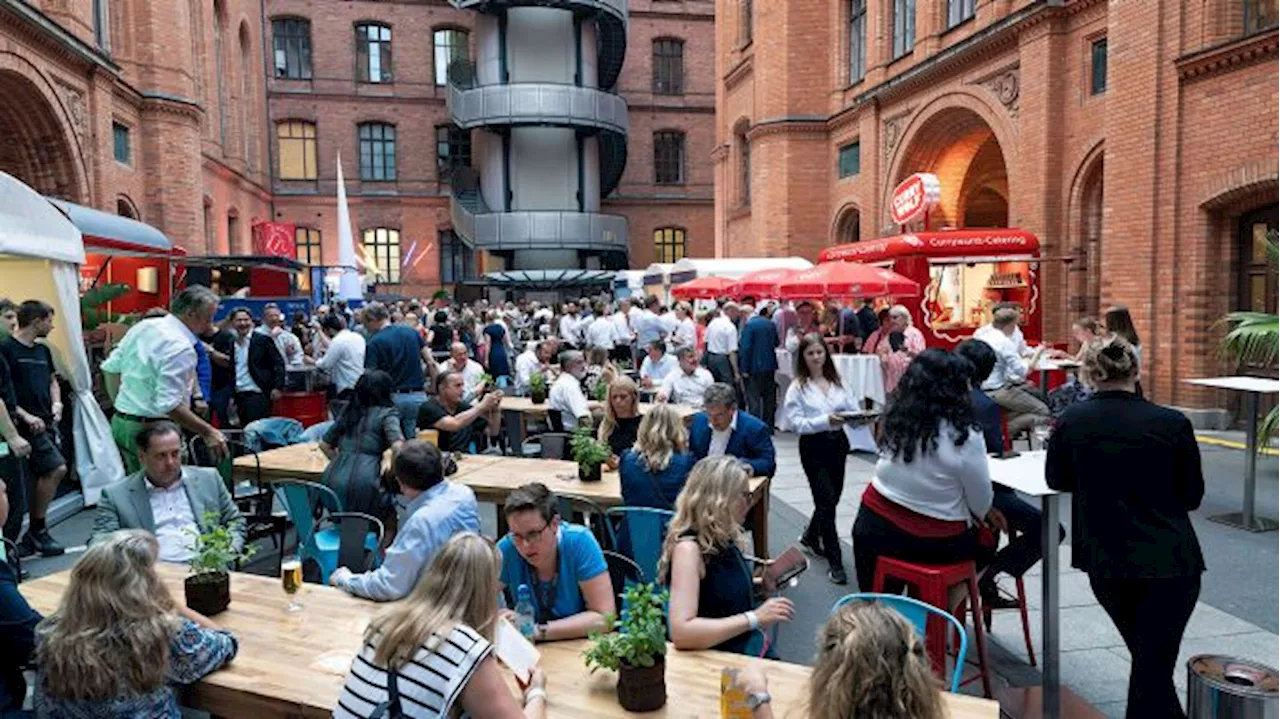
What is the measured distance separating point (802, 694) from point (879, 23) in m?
19.5

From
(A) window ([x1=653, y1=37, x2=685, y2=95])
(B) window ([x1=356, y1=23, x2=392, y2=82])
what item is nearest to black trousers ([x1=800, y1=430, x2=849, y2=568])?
(B) window ([x1=356, y1=23, x2=392, y2=82])

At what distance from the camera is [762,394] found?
1192cm

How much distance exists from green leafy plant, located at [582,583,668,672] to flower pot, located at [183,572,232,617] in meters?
1.68

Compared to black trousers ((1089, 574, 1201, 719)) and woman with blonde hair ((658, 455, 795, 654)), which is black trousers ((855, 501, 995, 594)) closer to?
black trousers ((1089, 574, 1201, 719))

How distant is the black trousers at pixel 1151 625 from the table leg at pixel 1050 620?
0.36 metres

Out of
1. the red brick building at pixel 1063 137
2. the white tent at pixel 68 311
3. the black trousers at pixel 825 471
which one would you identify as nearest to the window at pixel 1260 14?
the red brick building at pixel 1063 137

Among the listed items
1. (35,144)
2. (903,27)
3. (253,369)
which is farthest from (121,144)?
(903,27)

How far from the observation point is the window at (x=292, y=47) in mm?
33281

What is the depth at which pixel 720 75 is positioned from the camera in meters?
27.6

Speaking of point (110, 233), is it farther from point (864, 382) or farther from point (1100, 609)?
point (1100, 609)

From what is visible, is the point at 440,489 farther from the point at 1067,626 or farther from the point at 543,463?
the point at 1067,626

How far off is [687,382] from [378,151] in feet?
95.3

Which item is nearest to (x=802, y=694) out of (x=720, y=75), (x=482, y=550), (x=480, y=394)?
(x=482, y=550)

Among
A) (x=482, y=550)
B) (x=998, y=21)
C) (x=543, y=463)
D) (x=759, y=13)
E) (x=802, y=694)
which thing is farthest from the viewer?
(x=759, y=13)
